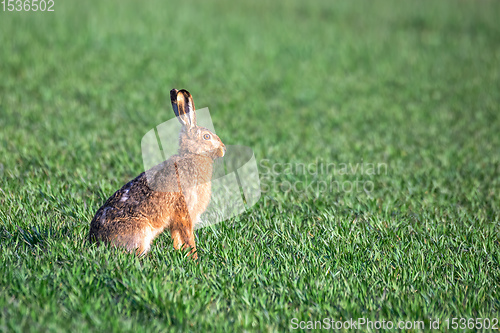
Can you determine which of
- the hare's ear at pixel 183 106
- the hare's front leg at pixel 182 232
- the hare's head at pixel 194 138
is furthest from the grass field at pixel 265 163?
the hare's ear at pixel 183 106

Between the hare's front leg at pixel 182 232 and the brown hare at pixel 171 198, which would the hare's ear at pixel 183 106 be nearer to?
the brown hare at pixel 171 198

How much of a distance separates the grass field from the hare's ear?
0.93 m

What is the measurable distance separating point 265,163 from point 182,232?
9.27 ft

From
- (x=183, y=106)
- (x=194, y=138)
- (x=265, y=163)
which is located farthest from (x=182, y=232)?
(x=265, y=163)

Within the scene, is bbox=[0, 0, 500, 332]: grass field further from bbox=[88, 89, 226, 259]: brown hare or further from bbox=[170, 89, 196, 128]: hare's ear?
bbox=[170, 89, 196, 128]: hare's ear

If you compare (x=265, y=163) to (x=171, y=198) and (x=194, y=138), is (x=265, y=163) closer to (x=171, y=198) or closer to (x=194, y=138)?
(x=194, y=138)

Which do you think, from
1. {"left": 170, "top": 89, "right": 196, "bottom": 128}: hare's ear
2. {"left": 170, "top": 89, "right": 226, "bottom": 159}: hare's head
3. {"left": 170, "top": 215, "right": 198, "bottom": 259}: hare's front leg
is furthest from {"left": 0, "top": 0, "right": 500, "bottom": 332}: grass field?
{"left": 170, "top": 89, "right": 196, "bottom": 128}: hare's ear

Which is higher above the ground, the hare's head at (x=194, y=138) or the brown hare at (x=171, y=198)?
the hare's head at (x=194, y=138)

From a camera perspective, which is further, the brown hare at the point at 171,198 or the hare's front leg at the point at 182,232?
the hare's front leg at the point at 182,232

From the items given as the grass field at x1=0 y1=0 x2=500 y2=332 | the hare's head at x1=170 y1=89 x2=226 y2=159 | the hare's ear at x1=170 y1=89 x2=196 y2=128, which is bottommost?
the grass field at x1=0 y1=0 x2=500 y2=332

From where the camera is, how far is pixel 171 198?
3260mm

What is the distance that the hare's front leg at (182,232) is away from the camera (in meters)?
3.28

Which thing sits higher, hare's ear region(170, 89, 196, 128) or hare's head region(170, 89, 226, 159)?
hare's ear region(170, 89, 196, 128)

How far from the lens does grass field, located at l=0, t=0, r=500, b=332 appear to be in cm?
298
